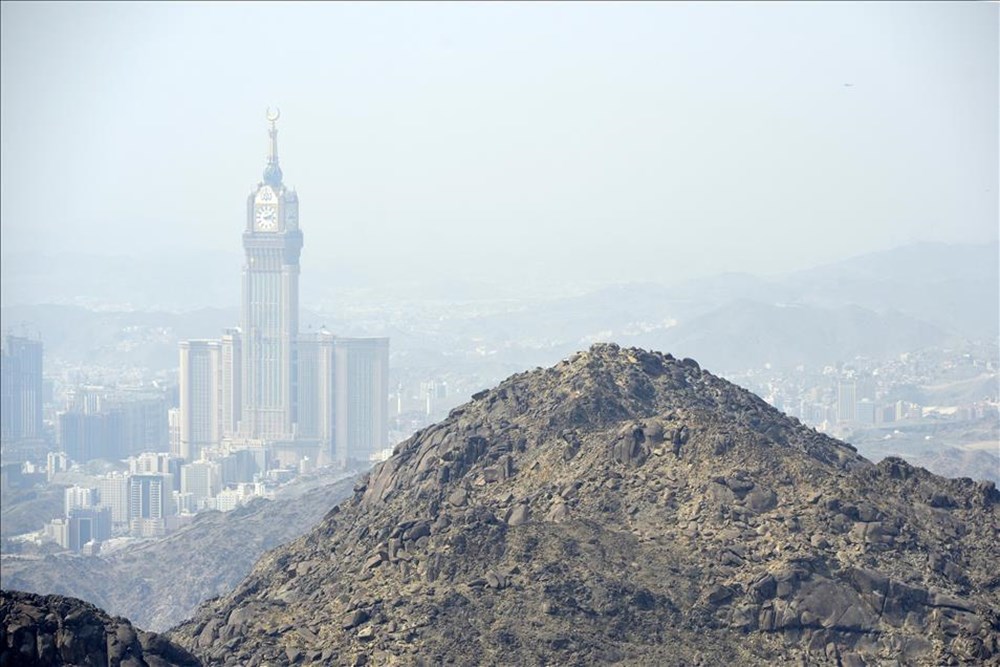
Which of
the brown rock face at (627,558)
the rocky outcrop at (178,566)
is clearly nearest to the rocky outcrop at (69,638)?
the brown rock face at (627,558)

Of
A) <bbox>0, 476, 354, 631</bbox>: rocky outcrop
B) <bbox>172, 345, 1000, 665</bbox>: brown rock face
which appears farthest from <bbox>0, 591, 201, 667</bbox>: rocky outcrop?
<bbox>0, 476, 354, 631</bbox>: rocky outcrop

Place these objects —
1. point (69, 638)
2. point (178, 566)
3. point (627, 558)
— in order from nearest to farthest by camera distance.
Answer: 1. point (69, 638)
2. point (627, 558)
3. point (178, 566)

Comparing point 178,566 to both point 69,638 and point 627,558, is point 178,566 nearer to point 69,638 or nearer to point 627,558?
point 627,558

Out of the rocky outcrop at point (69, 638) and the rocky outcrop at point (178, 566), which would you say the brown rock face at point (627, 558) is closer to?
the rocky outcrop at point (69, 638)

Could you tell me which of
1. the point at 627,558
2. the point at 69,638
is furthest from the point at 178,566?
the point at 69,638

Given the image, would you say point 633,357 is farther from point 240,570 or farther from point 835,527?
point 240,570
